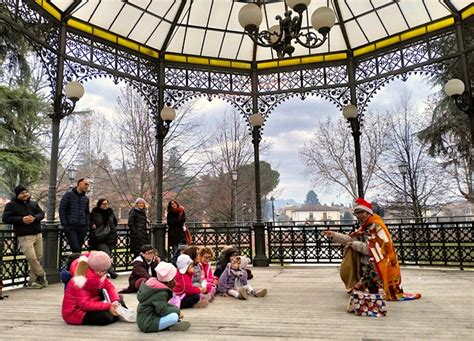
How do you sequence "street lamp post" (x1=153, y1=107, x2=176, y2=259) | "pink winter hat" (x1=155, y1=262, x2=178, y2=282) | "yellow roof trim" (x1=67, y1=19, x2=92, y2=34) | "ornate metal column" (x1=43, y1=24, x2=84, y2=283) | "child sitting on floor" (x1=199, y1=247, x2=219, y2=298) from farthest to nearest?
"street lamp post" (x1=153, y1=107, x2=176, y2=259) < "yellow roof trim" (x1=67, y1=19, x2=92, y2=34) < "ornate metal column" (x1=43, y1=24, x2=84, y2=283) < "child sitting on floor" (x1=199, y1=247, x2=219, y2=298) < "pink winter hat" (x1=155, y1=262, x2=178, y2=282)

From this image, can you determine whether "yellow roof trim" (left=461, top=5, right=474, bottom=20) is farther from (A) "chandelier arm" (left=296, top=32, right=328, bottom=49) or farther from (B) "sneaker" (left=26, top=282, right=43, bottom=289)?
(B) "sneaker" (left=26, top=282, right=43, bottom=289)

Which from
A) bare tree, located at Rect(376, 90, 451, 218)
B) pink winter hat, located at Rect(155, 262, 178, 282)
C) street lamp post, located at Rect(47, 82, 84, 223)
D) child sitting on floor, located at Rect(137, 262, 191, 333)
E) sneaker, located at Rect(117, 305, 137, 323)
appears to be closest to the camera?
child sitting on floor, located at Rect(137, 262, 191, 333)

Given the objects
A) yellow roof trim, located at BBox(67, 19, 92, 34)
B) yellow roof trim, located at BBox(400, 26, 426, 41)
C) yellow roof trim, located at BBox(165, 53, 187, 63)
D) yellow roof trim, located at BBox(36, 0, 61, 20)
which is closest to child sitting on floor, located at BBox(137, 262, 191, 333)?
yellow roof trim, located at BBox(36, 0, 61, 20)

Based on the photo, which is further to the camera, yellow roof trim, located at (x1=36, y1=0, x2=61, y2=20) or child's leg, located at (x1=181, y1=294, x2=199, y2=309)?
yellow roof trim, located at (x1=36, y1=0, x2=61, y2=20)

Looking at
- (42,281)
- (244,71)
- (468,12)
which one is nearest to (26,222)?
(42,281)

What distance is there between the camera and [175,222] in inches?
272

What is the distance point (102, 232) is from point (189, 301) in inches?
107

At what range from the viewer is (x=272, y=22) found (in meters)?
8.29

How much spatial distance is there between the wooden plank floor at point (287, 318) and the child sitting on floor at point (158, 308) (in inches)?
3.0

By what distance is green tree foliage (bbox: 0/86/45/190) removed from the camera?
1134cm

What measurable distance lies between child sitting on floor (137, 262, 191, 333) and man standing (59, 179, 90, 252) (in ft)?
10.0

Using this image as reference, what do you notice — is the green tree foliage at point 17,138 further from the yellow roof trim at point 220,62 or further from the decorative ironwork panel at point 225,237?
the yellow roof trim at point 220,62

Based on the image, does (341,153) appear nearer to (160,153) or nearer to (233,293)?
(160,153)

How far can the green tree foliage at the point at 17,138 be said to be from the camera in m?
11.3
